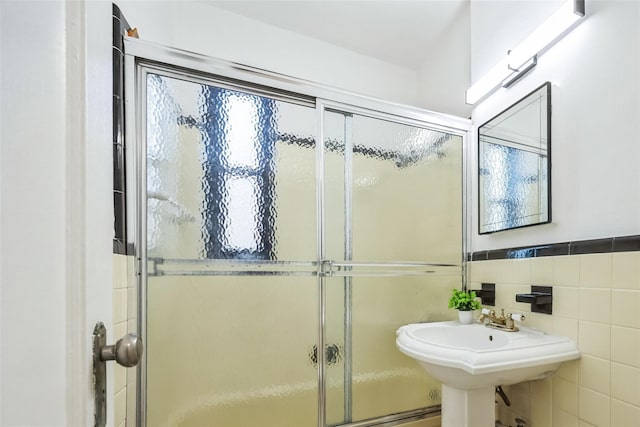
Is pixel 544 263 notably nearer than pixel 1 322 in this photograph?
No

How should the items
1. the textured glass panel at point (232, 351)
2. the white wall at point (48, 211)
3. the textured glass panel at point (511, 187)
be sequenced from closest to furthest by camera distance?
the white wall at point (48, 211)
the textured glass panel at point (232, 351)
the textured glass panel at point (511, 187)

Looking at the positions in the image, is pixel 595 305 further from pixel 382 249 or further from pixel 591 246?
pixel 382 249

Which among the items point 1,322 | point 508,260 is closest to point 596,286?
point 508,260

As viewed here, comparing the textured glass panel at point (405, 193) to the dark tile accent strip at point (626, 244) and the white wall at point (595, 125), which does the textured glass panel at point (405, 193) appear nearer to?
the white wall at point (595, 125)

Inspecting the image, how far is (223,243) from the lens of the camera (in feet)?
4.75

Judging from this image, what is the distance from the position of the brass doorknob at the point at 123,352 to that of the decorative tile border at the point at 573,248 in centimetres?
138

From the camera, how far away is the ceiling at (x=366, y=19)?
1991mm

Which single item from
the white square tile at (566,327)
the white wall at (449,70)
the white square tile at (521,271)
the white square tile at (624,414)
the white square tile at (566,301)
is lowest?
the white square tile at (624,414)

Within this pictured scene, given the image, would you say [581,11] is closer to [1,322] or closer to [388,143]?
[388,143]

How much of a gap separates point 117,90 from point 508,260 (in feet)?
6.03

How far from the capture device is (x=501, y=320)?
1.49 meters

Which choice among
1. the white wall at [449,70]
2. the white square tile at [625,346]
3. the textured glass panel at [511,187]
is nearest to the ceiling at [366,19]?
the white wall at [449,70]

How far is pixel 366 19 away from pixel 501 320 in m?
1.91

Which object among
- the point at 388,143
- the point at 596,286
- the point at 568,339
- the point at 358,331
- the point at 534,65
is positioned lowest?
the point at 358,331
